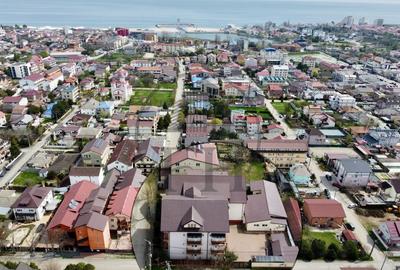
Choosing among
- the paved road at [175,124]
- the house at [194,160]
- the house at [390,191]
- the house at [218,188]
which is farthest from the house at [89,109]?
the house at [218,188]

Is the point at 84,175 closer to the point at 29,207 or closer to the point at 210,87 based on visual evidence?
the point at 29,207

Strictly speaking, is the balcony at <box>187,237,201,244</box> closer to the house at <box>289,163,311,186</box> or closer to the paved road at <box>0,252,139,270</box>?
the paved road at <box>0,252,139,270</box>

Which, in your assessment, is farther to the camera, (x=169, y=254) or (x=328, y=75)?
(x=328, y=75)

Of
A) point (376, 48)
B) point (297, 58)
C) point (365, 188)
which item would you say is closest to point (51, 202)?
point (365, 188)

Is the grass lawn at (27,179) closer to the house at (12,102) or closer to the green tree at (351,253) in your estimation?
the house at (12,102)

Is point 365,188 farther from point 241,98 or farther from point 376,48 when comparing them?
point 376,48
